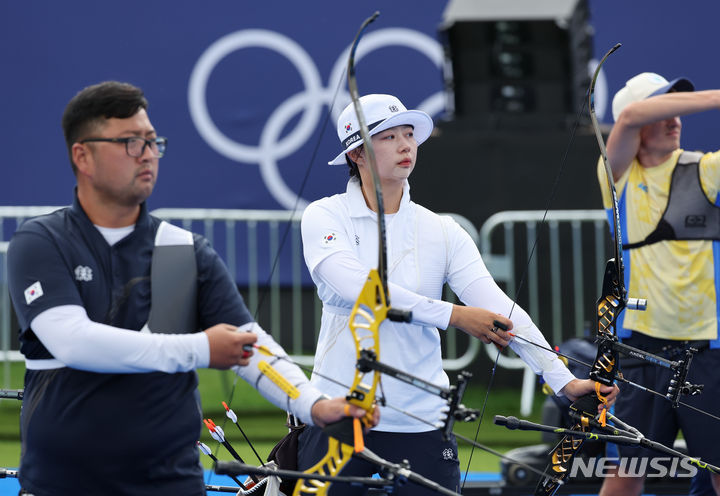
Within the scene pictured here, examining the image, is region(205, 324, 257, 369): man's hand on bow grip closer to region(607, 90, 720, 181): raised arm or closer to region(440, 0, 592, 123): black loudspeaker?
region(607, 90, 720, 181): raised arm

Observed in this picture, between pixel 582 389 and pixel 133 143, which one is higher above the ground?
pixel 133 143

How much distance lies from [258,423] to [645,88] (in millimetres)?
3455

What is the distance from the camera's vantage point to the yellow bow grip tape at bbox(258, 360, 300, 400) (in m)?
2.50

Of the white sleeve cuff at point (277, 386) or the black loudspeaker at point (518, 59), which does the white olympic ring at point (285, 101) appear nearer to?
the black loudspeaker at point (518, 59)

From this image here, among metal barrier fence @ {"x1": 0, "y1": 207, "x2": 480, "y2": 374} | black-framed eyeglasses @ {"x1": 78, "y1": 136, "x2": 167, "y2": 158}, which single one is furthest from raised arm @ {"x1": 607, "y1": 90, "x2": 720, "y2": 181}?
metal barrier fence @ {"x1": 0, "y1": 207, "x2": 480, "y2": 374}

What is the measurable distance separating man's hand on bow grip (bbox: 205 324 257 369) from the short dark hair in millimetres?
555

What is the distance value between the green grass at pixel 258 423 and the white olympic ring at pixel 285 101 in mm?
1795

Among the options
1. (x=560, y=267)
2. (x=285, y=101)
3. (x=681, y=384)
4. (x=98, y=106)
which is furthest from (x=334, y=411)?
(x=285, y=101)

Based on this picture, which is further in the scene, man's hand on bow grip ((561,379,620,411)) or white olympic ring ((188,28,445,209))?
white olympic ring ((188,28,445,209))

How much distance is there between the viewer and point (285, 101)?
8.57 metres

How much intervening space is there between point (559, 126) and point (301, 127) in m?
2.29

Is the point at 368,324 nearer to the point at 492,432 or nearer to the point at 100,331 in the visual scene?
the point at 100,331

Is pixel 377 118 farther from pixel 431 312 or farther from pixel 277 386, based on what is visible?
pixel 277 386

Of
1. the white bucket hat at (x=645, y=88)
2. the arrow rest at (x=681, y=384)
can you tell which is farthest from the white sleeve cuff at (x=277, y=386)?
the white bucket hat at (x=645, y=88)
